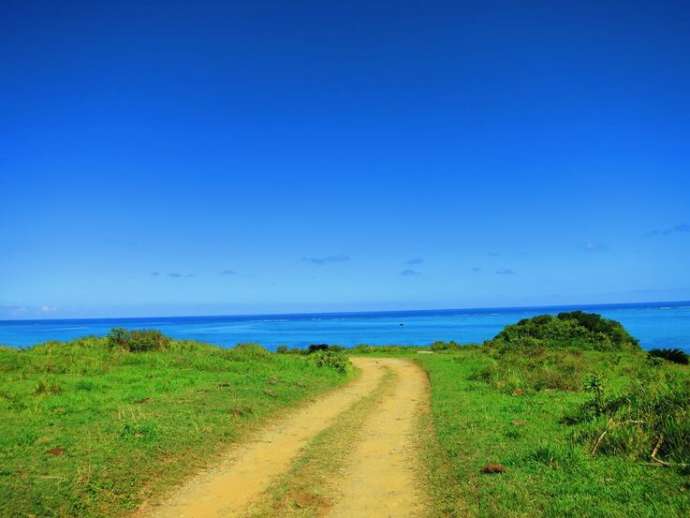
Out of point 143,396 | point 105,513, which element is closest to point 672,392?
point 105,513

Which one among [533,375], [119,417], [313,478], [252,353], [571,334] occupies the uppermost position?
[571,334]

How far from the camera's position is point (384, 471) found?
1050cm

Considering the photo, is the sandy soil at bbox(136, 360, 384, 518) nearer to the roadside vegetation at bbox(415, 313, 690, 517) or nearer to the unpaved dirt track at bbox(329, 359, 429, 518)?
the unpaved dirt track at bbox(329, 359, 429, 518)

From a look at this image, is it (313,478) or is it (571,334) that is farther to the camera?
(571,334)

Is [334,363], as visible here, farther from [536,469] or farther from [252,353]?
[536,469]

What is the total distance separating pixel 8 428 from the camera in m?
12.9

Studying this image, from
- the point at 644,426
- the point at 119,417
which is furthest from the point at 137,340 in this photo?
the point at 644,426

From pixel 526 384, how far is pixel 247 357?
58.3 ft

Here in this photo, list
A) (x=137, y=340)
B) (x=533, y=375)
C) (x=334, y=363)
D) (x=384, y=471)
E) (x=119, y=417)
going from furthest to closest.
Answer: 1. (x=137, y=340)
2. (x=334, y=363)
3. (x=533, y=375)
4. (x=119, y=417)
5. (x=384, y=471)

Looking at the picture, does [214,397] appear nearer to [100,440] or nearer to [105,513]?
[100,440]

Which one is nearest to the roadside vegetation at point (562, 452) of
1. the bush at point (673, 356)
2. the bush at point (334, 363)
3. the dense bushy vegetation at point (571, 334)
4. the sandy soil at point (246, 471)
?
the sandy soil at point (246, 471)

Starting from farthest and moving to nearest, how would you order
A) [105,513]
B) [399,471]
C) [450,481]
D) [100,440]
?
[100,440]
[399,471]
[450,481]
[105,513]

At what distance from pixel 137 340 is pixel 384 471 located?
2918 centimetres

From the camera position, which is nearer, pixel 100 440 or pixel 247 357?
pixel 100 440
